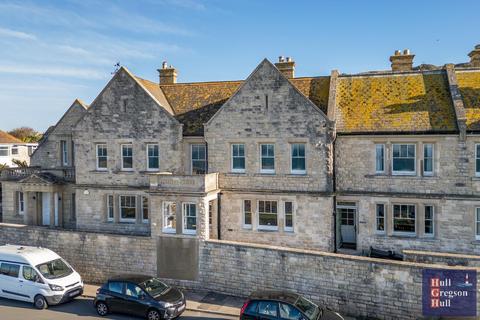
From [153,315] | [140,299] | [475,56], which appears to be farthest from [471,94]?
[140,299]

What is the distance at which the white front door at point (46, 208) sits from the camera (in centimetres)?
3023

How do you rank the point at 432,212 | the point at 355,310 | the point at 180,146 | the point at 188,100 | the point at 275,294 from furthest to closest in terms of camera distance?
the point at 188,100 < the point at 180,146 < the point at 432,212 < the point at 355,310 < the point at 275,294

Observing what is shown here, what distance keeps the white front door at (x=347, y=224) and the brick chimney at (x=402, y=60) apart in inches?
400

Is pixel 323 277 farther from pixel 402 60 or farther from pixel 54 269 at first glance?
pixel 402 60

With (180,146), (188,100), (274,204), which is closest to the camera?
(274,204)

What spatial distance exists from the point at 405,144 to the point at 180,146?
13005 millimetres

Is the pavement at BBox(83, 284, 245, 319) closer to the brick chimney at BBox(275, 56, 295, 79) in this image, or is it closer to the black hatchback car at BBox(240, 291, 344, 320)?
the black hatchback car at BBox(240, 291, 344, 320)

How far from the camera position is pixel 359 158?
22859 mm

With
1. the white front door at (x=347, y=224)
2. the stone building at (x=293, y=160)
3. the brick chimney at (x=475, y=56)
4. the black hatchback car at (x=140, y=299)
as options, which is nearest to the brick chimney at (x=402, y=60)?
the stone building at (x=293, y=160)

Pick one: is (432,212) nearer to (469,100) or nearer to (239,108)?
(469,100)

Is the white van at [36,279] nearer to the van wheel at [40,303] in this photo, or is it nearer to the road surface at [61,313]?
the van wheel at [40,303]

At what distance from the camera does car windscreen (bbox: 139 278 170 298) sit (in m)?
17.5

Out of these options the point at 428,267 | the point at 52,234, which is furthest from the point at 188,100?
the point at 428,267

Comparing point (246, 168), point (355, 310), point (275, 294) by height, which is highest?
point (246, 168)
